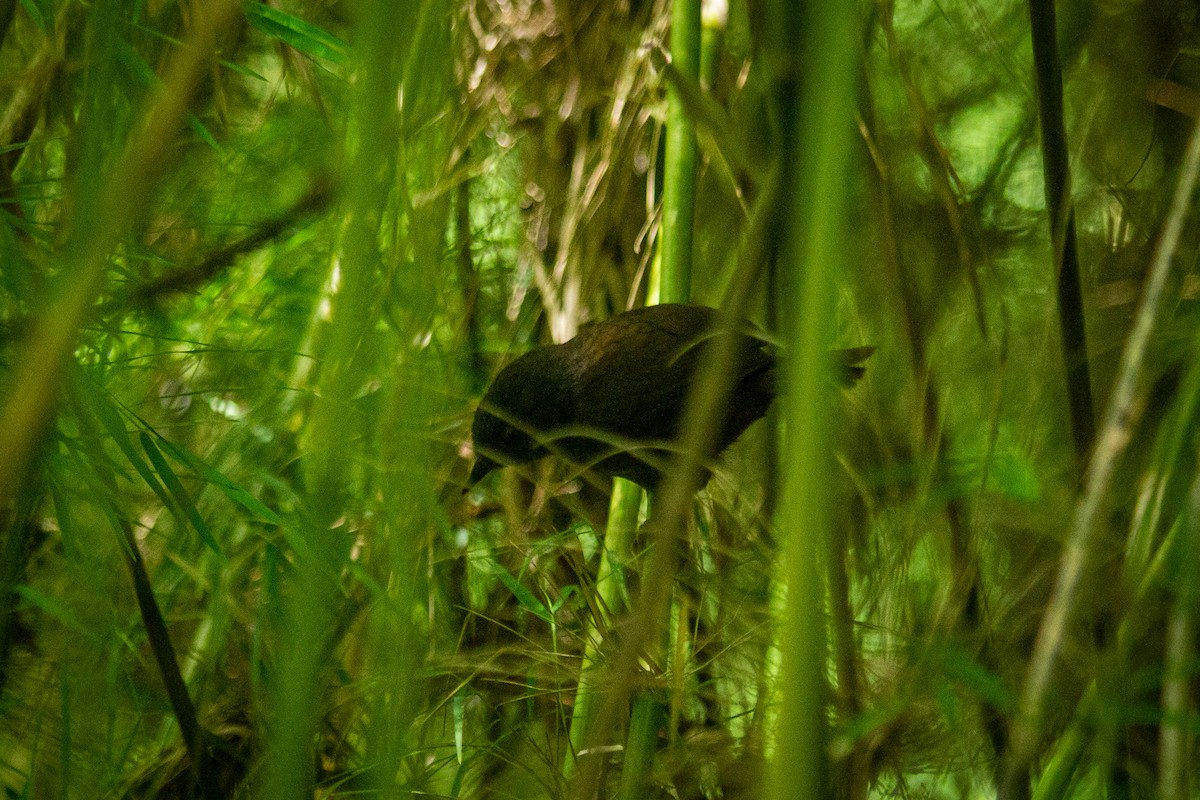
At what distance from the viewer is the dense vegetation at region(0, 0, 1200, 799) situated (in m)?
0.43

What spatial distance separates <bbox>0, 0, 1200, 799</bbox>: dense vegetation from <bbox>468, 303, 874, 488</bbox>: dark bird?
4 centimetres

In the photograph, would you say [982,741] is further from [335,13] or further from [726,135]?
[335,13]

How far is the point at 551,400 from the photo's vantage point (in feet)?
2.59

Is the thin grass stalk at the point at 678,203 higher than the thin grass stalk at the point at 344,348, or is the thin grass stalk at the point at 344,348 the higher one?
A: the thin grass stalk at the point at 678,203

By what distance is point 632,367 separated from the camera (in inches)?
29.0

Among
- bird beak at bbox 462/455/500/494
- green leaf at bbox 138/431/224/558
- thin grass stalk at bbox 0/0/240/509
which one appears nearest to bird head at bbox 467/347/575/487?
bird beak at bbox 462/455/500/494

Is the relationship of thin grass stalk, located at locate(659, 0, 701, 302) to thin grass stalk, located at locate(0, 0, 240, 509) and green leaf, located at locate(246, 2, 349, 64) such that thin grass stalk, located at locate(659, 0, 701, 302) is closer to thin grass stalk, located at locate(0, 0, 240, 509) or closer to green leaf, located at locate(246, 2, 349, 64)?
green leaf, located at locate(246, 2, 349, 64)

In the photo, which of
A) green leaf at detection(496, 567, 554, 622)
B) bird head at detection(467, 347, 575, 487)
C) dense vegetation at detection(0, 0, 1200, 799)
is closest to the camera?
dense vegetation at detection(0, 0, 1200, 799)

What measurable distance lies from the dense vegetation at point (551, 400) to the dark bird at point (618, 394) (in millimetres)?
36

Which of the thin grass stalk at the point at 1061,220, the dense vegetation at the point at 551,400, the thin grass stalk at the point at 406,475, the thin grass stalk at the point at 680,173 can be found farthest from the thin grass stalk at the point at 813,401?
the thin grass stalk at the point at 680,173

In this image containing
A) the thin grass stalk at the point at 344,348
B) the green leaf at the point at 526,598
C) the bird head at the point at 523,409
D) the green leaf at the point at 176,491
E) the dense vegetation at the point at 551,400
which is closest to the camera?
the thin grass stalk at the point at 344,348

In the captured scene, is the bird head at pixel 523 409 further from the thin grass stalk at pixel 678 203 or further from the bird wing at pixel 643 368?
the thin grass stalk at pixel 678 203

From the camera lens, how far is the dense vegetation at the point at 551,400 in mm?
433

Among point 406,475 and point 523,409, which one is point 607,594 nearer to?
point 523,409
